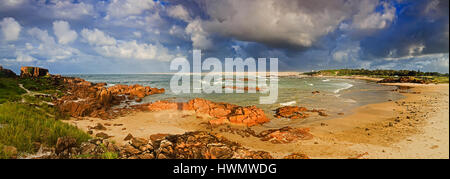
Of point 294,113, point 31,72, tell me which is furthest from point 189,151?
point 31,72

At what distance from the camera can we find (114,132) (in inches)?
460

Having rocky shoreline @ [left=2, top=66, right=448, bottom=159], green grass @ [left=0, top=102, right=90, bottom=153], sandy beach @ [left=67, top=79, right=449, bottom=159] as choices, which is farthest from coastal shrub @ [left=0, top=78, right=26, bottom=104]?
green grass @ [left=0, top=102, right=90, bottom=153]

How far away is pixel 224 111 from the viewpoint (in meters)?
16.5

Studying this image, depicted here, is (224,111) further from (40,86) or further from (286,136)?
(40,86)

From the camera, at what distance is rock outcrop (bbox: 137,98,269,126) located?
14.2 meters

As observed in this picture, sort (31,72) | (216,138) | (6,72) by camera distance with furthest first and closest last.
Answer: (31,72) → (6,72) → (216,138)

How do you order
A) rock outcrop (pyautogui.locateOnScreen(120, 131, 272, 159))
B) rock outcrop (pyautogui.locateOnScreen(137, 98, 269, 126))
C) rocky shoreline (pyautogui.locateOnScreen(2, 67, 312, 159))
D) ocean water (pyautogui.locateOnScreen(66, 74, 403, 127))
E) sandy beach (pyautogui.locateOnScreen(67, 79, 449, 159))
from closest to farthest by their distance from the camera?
rocky shoreline (pyautogui.locateOnScreen(2, 67, 312, 159))
rock outcrop (pyautogui.locateOnScreen(120, 131, 272, 159))
sandy beach (pyautogui.locateOnScreen(67, 79, 449, 159))
rock outcrop (pyautogui.locateOnScreen(137, 98, 269, 126))
ocean water (pyautogui.locateOnScreen(66, 74, 403, 127))

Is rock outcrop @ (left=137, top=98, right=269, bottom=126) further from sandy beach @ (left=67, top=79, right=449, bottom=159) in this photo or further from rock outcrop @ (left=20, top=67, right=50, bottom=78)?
rock outcrop @ (left=20, top=67, right=50, bottom=78)

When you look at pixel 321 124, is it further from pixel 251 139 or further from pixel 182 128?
pixel 182 128

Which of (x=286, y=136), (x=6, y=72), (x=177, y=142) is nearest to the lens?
(x=177, y=142)

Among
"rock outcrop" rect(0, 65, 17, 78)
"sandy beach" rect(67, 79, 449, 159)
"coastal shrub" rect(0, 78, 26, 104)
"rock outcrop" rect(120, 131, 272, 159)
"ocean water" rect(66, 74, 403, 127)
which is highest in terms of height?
"rock outcrop" rect(0, 65, 17, 78)
